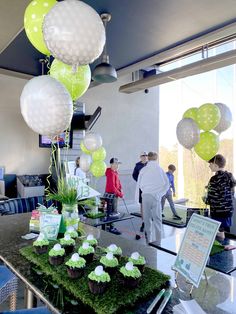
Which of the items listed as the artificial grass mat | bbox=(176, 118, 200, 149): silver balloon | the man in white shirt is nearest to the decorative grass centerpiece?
the artificial grass mat

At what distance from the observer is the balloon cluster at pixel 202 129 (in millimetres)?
2426

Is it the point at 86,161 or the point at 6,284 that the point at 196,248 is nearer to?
the point at 6,284

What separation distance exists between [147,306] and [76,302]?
29 centimetres

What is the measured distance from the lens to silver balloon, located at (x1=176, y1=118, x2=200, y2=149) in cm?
253

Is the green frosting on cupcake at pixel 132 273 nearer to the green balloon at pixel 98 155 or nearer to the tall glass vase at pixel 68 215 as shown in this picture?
the tall glass vase at pixel 68 215

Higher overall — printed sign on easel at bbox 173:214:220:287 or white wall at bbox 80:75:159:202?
white wall at bbox 80:75:159:202

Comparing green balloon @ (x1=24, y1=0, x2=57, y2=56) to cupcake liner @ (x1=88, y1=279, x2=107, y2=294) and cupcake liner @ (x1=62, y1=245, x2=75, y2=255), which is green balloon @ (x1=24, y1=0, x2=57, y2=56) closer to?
cupcake liner @ (x1=62, y1=245, x2=75, y2=255)

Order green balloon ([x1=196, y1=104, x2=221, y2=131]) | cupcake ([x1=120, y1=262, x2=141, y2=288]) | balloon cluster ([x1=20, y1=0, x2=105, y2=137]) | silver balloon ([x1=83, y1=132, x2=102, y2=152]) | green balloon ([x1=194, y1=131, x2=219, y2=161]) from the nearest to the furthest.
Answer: cupcake ([x1=120, y1=262, x2=141, y2=288])
balloon cluster ([x1=20, y1=0, x2=105, y2=137])
green balloon ([x1=196, y1=104, x2=221, y2=131])
green balloon ([x1=194, y1=131, x2=219, y2=161])
silver balloon ([x1=83, y1=132, x2=102, y2=152])

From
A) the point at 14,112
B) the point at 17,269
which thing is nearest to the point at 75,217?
the point at 17,269

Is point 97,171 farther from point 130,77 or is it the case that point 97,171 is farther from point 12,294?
point 130,77

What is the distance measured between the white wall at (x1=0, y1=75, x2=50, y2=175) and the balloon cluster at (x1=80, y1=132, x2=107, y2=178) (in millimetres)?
2271

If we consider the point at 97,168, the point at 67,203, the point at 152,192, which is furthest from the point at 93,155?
the point at 67,203

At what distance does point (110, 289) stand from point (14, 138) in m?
5.44

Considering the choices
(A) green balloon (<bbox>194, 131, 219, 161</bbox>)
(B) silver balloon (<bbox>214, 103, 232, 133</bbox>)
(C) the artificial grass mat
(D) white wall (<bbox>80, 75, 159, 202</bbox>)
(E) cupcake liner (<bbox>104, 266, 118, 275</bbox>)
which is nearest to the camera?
(C) the artificial grass mat
